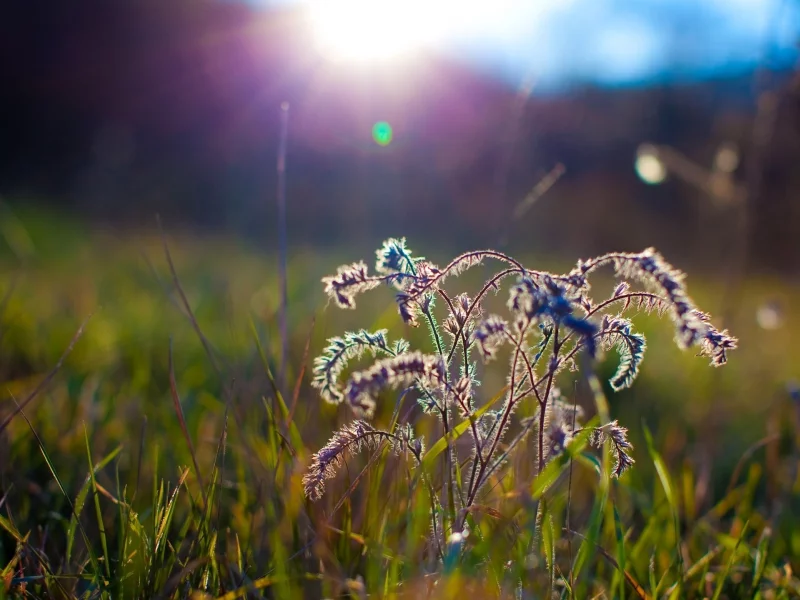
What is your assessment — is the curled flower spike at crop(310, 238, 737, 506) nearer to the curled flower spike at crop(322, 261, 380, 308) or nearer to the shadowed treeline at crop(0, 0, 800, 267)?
the curled flower spike at crop(322, 261, 380, 308)

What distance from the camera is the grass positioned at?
4.59 feet

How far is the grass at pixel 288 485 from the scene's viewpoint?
Result: 1.40 m

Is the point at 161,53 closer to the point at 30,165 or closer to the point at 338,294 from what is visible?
the point at 30,165

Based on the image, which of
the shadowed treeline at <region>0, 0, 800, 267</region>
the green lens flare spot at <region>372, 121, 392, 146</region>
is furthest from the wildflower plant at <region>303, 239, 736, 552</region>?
the shadowed treeline at <region>0, 0, 800, 267</region>

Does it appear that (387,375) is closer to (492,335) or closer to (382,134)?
(492,335)

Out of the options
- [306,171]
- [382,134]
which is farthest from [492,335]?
[306,171]

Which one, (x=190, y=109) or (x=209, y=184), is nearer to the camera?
(x=209, y=184)

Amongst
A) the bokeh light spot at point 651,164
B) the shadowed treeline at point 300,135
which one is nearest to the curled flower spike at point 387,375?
the bokeh light spot at point 651,164

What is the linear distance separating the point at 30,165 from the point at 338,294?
14.9 meters

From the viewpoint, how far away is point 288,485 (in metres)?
1.62

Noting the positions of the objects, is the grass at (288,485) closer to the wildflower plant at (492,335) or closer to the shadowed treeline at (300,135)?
the wildflower plant at (492,335)

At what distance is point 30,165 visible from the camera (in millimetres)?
14156

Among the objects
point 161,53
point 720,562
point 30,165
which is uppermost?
point 161,53

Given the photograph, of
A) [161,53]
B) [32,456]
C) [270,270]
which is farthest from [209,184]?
[32,456]
